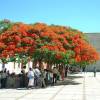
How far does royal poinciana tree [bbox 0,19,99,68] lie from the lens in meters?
27.2

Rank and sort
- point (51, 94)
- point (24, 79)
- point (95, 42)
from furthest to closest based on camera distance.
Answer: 1. point (95, 42)
2. point (24, 79)
3. point (51, 94)

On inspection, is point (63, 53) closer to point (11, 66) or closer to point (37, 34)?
point (37, 34)

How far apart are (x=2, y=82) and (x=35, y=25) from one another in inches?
194

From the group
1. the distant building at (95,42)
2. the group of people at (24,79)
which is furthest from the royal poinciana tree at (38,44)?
the distant building at (95,42)

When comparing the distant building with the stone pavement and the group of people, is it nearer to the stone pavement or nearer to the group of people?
the group of people

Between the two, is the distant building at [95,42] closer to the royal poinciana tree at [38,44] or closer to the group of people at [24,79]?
the royal poinciana tree at [38,44]

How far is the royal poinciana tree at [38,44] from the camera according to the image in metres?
27.2

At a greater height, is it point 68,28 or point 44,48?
point 68,28

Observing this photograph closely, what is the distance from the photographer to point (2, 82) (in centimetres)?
2773

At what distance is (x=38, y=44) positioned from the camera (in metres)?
27.5

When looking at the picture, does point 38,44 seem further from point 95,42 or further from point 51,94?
point 95,42

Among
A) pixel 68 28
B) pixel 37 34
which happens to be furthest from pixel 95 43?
pixel 37 34

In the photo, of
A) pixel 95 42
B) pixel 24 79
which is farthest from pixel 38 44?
pixel 95 42

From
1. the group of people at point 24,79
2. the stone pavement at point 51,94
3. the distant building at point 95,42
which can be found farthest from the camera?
the distant building at point 95,42
